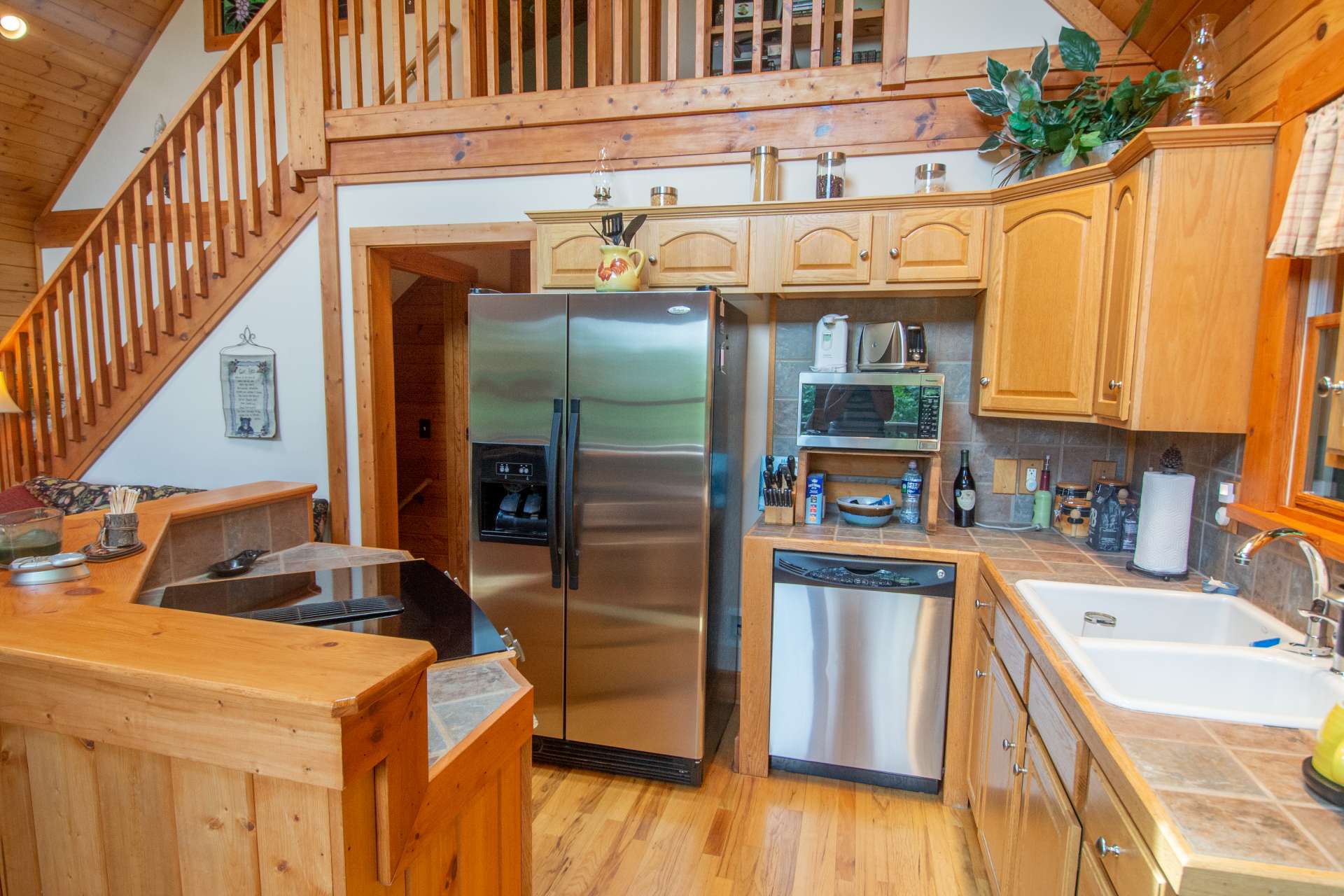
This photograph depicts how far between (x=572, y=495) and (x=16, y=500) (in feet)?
8.14

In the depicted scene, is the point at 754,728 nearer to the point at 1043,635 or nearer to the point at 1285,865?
the point at 1043,635

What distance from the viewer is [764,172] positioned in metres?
2.72

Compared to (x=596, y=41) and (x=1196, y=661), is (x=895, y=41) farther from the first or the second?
(x=1196, y=661)

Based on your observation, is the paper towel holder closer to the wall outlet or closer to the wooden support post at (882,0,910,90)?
the wall outlet

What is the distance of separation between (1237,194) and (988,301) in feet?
2.52

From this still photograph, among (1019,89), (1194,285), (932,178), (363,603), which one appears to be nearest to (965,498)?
(1194,285)

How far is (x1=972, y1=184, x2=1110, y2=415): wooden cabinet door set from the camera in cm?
217

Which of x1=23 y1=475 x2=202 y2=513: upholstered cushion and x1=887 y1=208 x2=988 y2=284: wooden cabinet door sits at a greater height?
x1=887 y1=208 x2=988 y2=284: wooden cabinet door

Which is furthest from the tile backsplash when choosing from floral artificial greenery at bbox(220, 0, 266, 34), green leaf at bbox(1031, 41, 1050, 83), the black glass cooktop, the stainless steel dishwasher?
floral artificial greenery at bbox(220, 0, 266, 34)

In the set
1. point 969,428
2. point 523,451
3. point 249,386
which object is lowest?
point 523,451

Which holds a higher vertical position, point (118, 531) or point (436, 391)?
point (436, 391)

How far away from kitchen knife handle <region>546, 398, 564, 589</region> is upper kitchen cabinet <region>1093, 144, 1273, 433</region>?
178 cm

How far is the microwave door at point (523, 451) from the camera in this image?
2.50 m

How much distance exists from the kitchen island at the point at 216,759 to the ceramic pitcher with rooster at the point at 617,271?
1.79 meters
